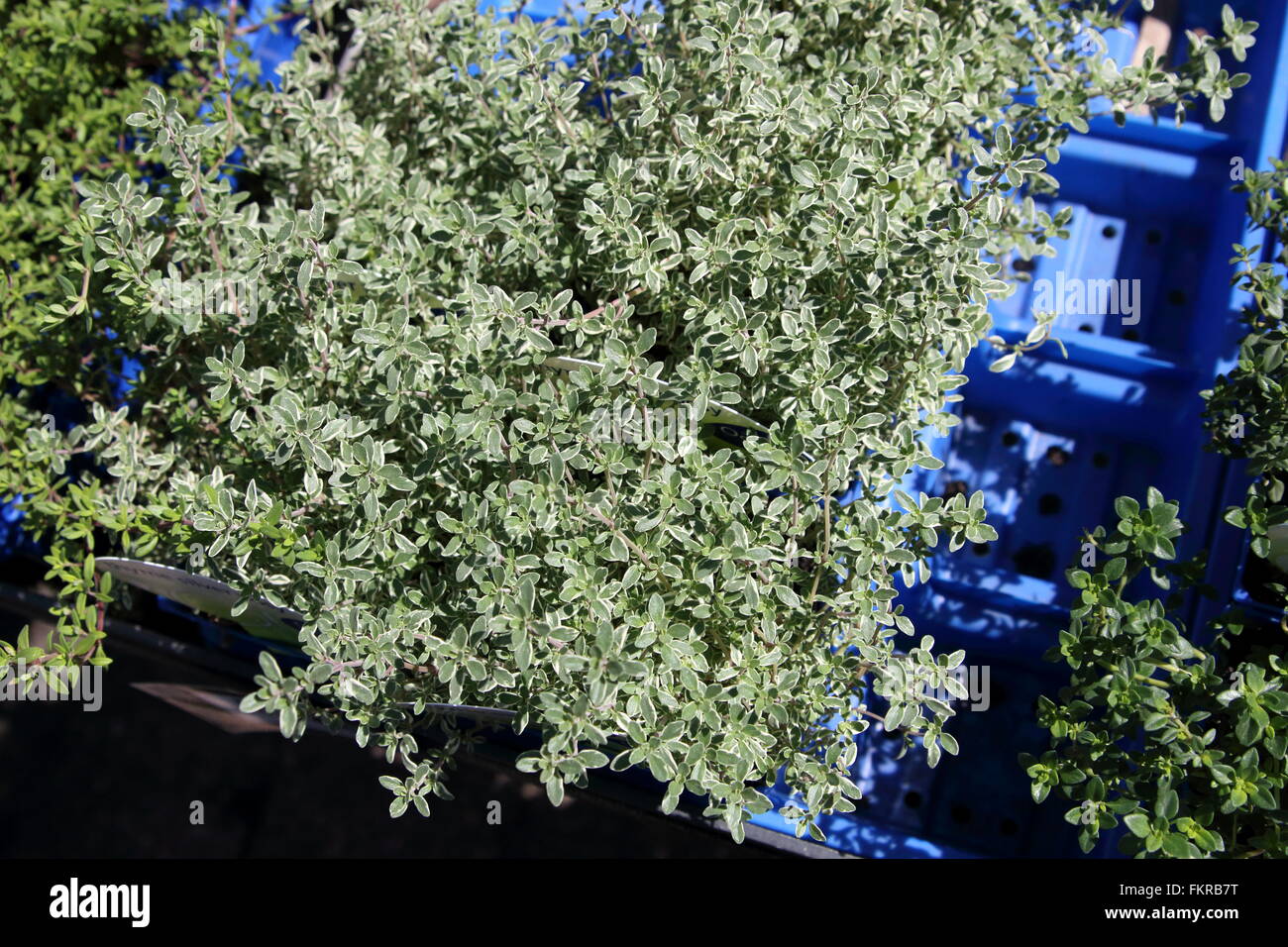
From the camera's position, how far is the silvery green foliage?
1553mm

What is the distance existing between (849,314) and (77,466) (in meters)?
1.92

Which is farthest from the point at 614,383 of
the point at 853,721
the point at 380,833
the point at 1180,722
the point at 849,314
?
the point at 380,833

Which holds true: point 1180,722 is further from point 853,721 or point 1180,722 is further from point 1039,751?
point 1039,751

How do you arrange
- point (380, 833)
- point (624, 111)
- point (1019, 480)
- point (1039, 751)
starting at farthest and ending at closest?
point (380, 833), point (1019, 480), point (1039, 751), point (624, 111)

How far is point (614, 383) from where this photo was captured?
5.05 ft

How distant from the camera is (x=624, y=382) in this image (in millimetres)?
1615
